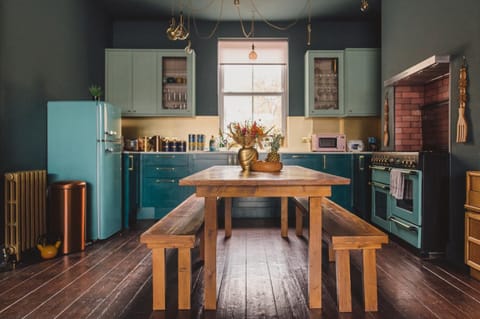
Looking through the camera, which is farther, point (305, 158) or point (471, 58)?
point (305, 158)

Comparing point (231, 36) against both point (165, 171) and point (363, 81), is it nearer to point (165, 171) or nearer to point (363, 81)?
point (363, 81)

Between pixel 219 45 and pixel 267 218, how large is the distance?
9.65ft

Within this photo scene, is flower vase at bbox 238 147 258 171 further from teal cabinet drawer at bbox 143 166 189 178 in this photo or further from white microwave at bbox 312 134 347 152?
white microwave at bbox 312 134 347 152

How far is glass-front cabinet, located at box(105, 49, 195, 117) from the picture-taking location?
18.8 feet

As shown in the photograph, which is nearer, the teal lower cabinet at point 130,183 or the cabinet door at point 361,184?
the teal lower cabinet at point 130,183

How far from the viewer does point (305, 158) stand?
543cm

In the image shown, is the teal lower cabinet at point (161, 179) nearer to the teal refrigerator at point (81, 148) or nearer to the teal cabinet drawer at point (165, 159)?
the teal cabinet drawer at point (165, 159)

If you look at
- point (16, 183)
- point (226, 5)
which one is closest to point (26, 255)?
point (16, 183)

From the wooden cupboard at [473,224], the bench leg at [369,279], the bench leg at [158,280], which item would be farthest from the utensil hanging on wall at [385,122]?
the bench leg at [158,280]

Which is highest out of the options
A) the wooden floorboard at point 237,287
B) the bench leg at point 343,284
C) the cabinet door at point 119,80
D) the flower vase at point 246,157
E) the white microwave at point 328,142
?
the cabinet door at point 119,80

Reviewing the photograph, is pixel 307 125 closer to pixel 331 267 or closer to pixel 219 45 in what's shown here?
A: pixel 219 45

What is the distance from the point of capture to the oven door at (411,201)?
349 cm

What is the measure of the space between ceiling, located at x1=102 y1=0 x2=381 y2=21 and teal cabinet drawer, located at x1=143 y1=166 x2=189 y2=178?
2412 millimetres

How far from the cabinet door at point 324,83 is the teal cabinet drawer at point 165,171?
2156 millimetres
